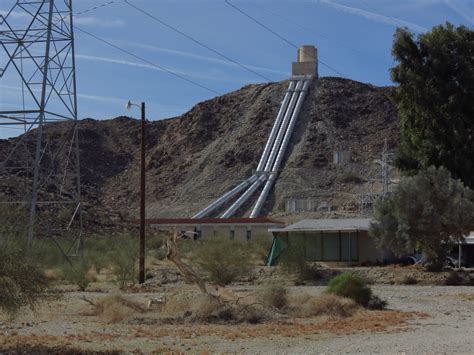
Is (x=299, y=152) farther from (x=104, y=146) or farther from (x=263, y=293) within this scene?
(x=263, y=293)

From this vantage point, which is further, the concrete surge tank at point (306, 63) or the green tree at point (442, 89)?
the concrete surge tank at point (306, 63)

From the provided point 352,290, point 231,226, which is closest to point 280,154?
point 231,226

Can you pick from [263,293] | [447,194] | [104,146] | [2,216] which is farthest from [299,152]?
[2,216]

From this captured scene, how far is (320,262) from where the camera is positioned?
50625 millimetres

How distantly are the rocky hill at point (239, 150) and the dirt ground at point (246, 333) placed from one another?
240 ft

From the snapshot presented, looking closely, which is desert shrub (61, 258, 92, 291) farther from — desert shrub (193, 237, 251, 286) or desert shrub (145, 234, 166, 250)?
desert shrub (145, 234, 166, 250)

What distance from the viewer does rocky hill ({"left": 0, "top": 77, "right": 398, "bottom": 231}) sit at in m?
111

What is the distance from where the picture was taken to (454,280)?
40.2 m

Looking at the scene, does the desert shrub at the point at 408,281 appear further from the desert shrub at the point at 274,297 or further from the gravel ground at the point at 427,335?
the desert shrub at the point at 274,297

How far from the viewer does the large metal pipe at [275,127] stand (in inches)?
4705

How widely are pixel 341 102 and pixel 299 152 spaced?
1912cm

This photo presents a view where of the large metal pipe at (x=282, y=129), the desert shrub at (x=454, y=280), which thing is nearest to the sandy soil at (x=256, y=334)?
the desert shrub at (x=454, y=280)

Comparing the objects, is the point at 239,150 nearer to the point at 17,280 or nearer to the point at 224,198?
the point at 224,198

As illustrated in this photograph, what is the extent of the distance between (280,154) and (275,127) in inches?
425
